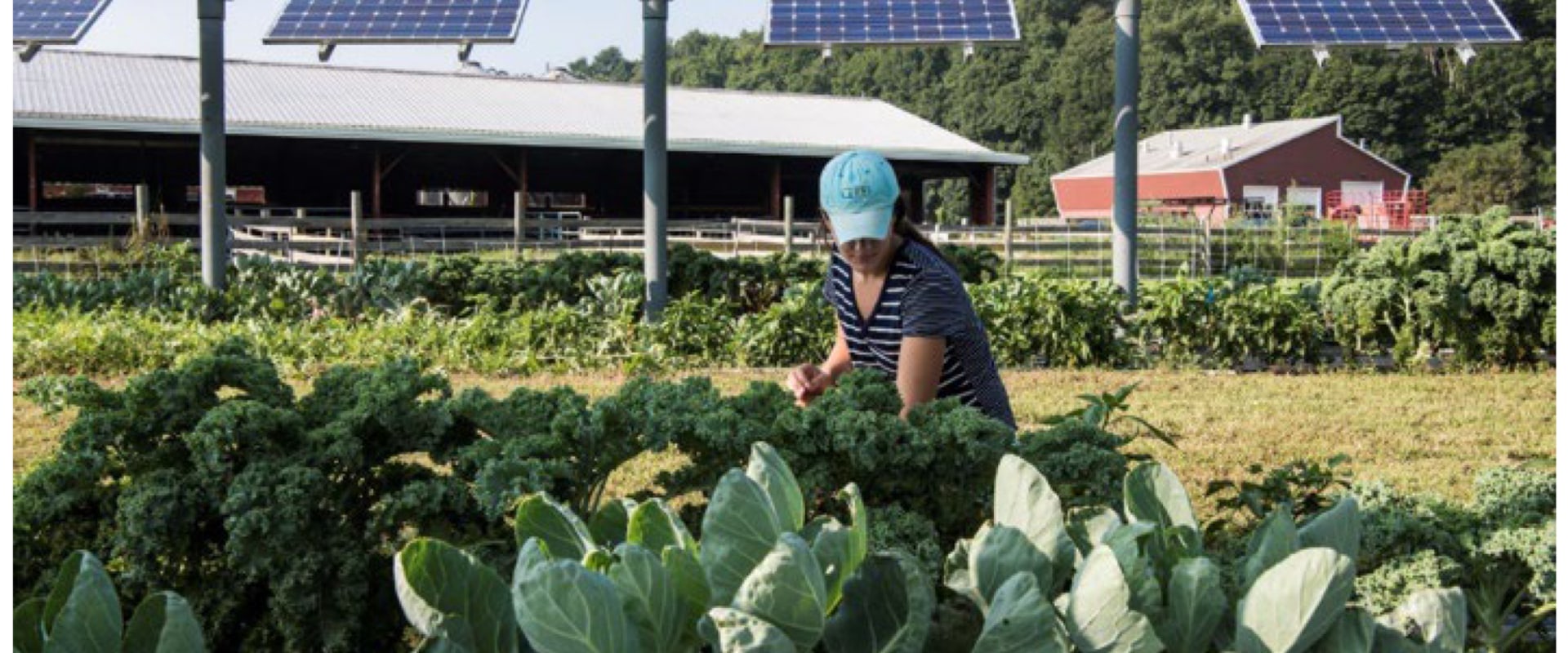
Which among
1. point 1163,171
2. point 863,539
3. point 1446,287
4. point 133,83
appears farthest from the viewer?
point 1163,171

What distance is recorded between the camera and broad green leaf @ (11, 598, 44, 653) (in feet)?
5.44

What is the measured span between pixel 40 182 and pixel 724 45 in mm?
59101

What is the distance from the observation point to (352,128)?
2609 cm

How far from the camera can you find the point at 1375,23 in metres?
12.1

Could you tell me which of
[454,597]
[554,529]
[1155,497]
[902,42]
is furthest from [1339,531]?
[902,42]

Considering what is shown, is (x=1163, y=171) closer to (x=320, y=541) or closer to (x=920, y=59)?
(x=920, y=59)

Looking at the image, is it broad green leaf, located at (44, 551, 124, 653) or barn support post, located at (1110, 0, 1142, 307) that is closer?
broad green leaf, located at (44, 551, 124, 653)

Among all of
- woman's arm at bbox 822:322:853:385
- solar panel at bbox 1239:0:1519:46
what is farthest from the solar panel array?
woman's arm at bbox 822:322:853:385

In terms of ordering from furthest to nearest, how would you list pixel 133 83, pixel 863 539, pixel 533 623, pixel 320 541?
pixel 133 83 → pixel 320 541 → pixel 863 539 → pixel 533 623

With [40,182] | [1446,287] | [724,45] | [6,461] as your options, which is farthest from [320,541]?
[724,45]

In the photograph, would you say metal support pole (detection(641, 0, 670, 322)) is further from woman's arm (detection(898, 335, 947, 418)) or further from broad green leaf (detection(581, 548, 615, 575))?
broad green leaf (detection(581, 548, 615, 575))

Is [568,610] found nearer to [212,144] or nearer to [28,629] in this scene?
[28,629]

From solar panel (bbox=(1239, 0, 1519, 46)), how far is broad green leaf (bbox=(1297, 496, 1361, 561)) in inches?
405

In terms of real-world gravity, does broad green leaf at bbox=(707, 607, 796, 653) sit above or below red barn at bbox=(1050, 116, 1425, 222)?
below
